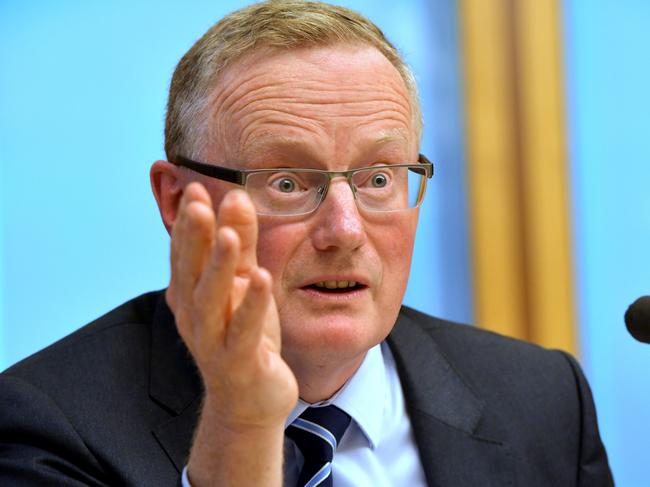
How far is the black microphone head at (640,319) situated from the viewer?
1.13m

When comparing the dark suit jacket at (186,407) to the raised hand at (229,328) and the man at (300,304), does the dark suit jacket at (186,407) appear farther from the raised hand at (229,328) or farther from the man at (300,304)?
the raised hand at (229,328)

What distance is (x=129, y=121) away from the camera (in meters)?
2.38

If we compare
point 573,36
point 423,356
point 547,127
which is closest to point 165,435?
point 423,356

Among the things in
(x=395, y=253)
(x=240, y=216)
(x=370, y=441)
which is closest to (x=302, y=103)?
(x=395, y=253)

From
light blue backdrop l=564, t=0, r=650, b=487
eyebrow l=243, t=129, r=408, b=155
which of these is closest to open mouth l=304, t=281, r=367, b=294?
eyebrow l=243, t=129, r=408, b=155

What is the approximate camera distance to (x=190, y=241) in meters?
0.97

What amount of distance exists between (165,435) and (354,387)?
36 cm

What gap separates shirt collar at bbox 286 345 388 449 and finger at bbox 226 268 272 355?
0.55m

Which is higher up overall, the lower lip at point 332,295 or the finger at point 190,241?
the finger at point 190,241

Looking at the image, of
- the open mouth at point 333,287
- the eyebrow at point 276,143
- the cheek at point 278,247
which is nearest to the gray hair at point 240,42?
the eyebrow at point 276,143

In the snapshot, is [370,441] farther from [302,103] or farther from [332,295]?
[302,103]

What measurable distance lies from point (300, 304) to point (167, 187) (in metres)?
0.35

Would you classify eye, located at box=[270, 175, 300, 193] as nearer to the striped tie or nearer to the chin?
the chin

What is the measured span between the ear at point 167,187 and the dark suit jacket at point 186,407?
0.20 metres
